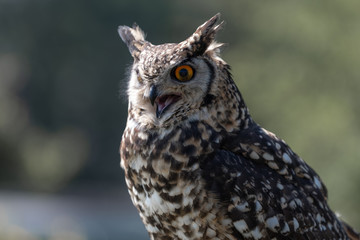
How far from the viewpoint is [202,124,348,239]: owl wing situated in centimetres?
383

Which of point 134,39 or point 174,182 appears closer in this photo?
point 174,182

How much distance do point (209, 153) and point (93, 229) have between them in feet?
60.9

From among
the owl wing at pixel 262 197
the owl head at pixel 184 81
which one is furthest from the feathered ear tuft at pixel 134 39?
the owl wing at pixel 262 197

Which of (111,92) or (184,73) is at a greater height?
(111,92)

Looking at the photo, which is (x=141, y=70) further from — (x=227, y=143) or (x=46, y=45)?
(x=46, y=45)

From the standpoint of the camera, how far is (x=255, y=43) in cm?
2511

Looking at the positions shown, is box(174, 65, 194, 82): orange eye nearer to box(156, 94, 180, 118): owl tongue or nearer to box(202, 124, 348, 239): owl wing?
box(156, 94, 180, 118): owl tongue

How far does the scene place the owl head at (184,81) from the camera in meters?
3.90

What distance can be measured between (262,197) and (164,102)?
2.85 ft

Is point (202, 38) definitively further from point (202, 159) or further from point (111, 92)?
point (111, 92)

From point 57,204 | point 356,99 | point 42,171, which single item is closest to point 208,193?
point 356,99

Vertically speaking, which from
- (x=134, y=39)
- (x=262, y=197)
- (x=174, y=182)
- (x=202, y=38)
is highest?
(x=134, y=39)

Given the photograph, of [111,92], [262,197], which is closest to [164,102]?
[262,197]

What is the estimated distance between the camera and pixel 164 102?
4.00 m
